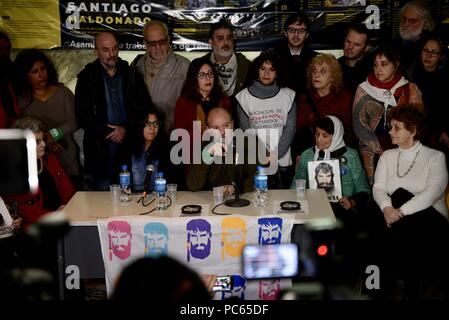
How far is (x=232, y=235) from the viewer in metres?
3.88

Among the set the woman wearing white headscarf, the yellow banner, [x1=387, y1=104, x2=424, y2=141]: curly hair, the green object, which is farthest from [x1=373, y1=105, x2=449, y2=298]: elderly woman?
Answer: the yellow banner

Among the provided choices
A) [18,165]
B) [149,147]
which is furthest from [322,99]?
[18,165]

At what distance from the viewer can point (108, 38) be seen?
5.18m

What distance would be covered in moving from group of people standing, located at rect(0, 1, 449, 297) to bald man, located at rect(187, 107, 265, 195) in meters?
0.08

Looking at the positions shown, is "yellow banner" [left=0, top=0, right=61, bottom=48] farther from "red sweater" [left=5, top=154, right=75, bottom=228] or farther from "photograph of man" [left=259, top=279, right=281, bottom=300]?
"photograph of man" [left=259, top=279, right=281, bottom=300]

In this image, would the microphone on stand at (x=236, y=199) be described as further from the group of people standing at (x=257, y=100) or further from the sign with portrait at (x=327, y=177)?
the sign with portrait at (x=327, y=177)

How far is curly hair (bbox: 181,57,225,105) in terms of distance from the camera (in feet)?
16.0

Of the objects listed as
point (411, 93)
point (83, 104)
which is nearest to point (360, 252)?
point (411, 93)

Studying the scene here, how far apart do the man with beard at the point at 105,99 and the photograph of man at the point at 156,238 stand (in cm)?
138

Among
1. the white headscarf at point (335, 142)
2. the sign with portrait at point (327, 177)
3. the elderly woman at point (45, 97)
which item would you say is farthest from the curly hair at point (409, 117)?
the elderly woman at point (45, 97)

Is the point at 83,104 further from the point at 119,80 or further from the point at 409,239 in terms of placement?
the point at 409,239

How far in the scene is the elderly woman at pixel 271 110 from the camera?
16.4 feet
